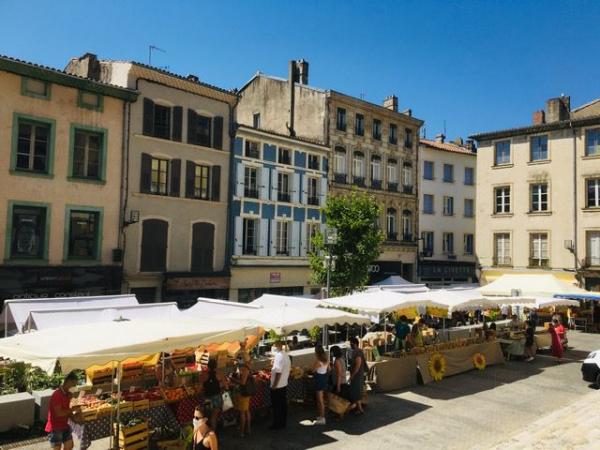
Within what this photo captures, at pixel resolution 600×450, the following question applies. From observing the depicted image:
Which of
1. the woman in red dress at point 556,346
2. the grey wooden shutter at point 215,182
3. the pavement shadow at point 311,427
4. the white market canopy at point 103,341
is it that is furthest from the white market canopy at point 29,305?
the woman in red dress at point 556,346

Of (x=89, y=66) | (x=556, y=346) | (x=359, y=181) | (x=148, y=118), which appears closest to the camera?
(x=556, y=346)

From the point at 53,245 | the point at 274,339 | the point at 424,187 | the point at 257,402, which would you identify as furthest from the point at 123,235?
the point at 424,187

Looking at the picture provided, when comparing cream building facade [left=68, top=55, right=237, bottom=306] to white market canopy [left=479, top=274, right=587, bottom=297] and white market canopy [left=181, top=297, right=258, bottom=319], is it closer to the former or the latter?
white market canopy [left=181, top=297, right=258, bottom=319]

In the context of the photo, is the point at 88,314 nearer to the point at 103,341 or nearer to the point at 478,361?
the point at 103,341

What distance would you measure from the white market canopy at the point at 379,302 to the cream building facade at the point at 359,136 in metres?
15.5

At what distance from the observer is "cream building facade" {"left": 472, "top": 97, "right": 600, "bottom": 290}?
97.1 feet

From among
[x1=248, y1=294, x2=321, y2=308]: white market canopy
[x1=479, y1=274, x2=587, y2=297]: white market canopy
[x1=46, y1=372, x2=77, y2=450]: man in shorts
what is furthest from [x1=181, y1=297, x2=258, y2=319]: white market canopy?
[x1=479, y1=274, x2=587, y2=297]: white market canopy

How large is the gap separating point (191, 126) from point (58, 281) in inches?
370

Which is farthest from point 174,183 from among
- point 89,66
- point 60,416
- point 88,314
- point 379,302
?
point 60,416

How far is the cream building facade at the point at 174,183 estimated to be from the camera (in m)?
22.4

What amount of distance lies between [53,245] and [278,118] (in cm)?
1829

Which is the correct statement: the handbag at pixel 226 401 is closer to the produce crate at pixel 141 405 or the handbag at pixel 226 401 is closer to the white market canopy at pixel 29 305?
the produce crate at pixel 141 405

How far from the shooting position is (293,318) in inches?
477

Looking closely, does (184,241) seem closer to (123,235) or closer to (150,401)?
(123,235)
